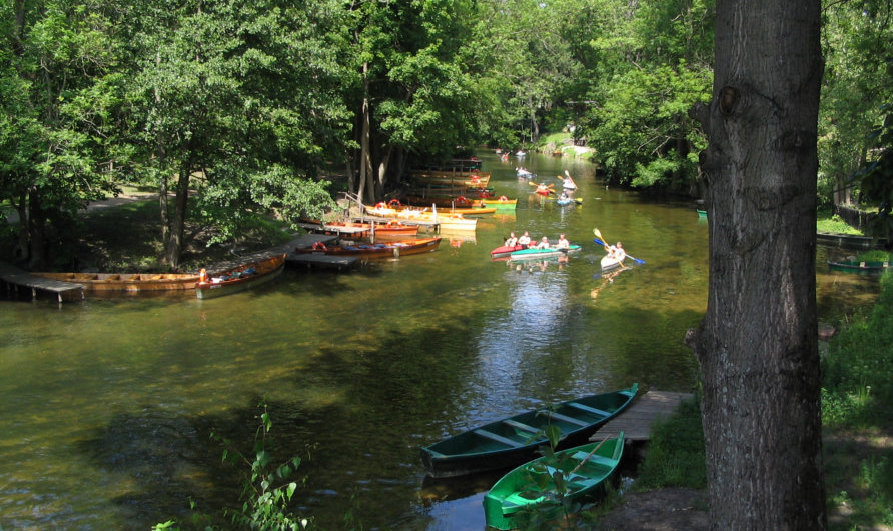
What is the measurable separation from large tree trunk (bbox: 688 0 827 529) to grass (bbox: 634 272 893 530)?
3.36m

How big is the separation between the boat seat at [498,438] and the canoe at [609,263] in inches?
640

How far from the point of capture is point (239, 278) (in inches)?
910

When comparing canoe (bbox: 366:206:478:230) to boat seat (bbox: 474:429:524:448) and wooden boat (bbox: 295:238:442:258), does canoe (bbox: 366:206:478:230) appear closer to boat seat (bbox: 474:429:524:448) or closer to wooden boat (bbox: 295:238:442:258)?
wooden boat (bbox: 295:238:442:258)

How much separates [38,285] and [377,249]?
12.1 metres

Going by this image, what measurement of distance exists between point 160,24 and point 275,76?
3.81 meters

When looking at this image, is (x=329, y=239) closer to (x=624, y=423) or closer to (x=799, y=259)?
(x=624, y=423)

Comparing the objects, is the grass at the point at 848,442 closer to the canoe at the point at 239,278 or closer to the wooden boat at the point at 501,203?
the canoe at the point at 239,278

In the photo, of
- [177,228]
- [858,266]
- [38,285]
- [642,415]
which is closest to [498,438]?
[642,415]

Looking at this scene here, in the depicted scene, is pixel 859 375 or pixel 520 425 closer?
pixel 859 375

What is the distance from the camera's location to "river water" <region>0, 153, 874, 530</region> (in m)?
11.0

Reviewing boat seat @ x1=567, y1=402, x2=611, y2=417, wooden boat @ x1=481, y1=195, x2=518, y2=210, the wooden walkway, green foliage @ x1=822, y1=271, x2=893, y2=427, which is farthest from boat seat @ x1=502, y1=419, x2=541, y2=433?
wooden boat @ x1=481, y1=195, x2=518, y2=210

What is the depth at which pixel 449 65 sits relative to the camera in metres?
35.2

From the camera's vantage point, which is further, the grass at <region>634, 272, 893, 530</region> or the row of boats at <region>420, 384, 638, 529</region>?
the row of boats at <region>420, 384, 638, 529</region>

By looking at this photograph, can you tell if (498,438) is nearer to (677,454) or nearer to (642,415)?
(642,415)
